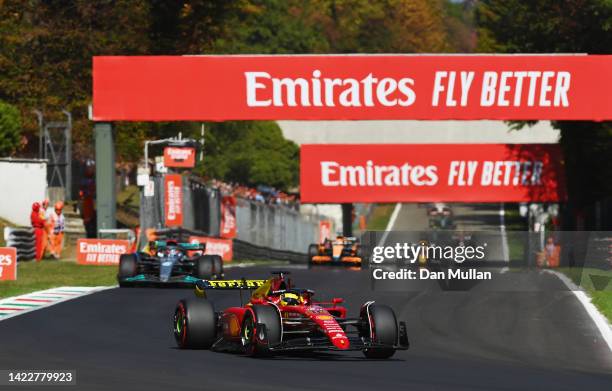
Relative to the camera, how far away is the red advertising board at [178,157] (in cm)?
4438

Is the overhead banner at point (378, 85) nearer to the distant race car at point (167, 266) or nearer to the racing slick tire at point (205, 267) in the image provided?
the distant race car at point (167, 266)

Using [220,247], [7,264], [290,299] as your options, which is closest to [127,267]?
[7,264]

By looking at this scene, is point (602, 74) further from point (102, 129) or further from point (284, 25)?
point (284, 25)

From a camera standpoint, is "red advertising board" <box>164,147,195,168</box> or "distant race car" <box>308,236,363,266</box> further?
"distant race car" <box>308,236,363,266</box>

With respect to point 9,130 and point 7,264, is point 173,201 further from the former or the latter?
point 7,264

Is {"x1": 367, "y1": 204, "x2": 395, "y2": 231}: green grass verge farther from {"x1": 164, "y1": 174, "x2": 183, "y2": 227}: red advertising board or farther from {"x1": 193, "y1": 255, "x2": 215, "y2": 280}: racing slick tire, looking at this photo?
{"x1": 193, "y1": 255, "x2": 215, "y2": 280}: racing slick tire

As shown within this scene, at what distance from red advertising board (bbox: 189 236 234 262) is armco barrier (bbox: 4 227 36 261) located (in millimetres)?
5717

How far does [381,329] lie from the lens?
15.8 m

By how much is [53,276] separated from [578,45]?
24238mm

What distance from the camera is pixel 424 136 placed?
98375mm

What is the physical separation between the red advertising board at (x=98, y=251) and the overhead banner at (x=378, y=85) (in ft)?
13.0

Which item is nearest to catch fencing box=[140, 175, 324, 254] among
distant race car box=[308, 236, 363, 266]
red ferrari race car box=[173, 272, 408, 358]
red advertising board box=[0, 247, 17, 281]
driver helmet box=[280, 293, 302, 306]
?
distant race car box=[308, 236, 363, 266]

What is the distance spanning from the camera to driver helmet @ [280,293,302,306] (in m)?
16.2

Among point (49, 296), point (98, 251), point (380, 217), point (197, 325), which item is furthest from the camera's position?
point (380, 217)
